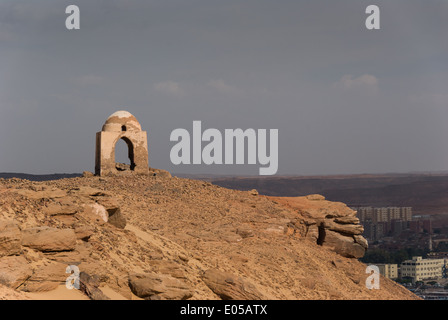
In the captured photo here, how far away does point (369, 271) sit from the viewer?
933 inches

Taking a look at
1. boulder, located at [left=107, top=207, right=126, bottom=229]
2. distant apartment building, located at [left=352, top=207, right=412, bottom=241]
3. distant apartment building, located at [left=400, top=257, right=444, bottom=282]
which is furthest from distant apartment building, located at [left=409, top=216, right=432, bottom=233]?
boulder, located at [left=107, top=207, right=126, bottom=229]

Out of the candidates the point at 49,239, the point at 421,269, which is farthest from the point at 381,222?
the point at 49,239

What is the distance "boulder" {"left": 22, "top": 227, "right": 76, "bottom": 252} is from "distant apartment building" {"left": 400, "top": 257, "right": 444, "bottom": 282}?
118 ft

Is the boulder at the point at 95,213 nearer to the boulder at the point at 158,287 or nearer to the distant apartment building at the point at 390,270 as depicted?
the boulder at the point at 158,287

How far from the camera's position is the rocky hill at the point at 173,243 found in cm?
1165

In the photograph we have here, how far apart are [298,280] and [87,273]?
7967mm

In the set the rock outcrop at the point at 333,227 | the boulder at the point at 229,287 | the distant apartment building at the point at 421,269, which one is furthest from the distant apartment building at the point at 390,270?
the boulder at the point at 229,287

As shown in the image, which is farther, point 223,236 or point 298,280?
point 223,236

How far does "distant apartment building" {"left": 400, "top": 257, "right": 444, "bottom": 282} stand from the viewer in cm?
4447

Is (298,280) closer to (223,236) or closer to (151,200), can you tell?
(223,236)

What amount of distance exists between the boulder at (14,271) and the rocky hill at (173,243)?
0.02m

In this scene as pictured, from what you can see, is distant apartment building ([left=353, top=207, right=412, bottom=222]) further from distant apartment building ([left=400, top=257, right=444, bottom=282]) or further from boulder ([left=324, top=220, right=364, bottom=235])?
boulder ([left=324, top=220, right=364, bottom=235])

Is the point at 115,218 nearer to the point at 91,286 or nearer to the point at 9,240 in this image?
the point at 91,286
